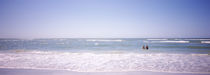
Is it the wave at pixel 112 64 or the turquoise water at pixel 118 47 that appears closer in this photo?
the wave at pixel 112 64

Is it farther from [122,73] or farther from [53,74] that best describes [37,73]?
[122,73]

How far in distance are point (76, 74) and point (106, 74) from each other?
4.26 feet

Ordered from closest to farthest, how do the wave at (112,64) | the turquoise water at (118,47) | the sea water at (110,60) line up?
1. the wave at (112,64)
2. the sea water at (110,60)
3. the turquoise water at (118,47)

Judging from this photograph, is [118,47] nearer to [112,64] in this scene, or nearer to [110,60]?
[110,60]

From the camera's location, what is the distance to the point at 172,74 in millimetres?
5770

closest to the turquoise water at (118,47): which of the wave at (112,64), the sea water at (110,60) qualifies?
the sea water at (110,60)

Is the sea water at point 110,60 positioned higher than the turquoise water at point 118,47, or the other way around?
the sea water at point 110,60

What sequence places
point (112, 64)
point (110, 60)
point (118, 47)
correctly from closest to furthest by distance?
point (112, 64) < point (110, 60) < point (118, 47)

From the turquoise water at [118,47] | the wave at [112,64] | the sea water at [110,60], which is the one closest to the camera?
the wave at [112,64]

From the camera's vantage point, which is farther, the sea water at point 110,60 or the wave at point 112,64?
the sea water at point 110,60

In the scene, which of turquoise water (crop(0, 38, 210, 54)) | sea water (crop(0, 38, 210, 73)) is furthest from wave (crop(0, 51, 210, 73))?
turquoise water (crop(0, 38, 210, 54))

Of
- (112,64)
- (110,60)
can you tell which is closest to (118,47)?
(110,60)

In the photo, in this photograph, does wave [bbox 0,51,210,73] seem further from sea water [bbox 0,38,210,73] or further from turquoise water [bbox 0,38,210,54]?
turquoise water [bbox 0,38,210,54]

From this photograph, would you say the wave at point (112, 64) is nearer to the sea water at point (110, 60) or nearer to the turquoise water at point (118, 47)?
the sea water at point (110, 60)
